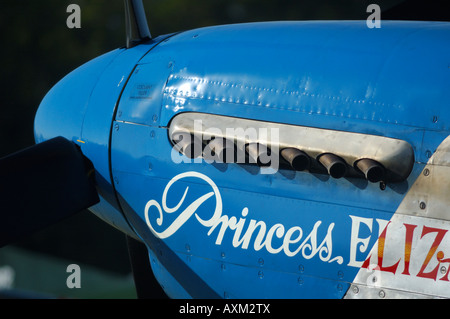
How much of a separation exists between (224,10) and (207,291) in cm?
722

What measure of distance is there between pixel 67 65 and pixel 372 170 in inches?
316

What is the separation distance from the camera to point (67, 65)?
10.3 meters

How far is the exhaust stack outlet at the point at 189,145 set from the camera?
380 cm

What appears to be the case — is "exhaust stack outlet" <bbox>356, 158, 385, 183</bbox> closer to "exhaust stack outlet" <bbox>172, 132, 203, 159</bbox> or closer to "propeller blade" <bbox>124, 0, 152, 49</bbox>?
"exhaust stack outlet" <bbox>172, 132, 203, 159</bbox>

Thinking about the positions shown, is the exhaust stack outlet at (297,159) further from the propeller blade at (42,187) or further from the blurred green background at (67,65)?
the blurred green background at (67,65)

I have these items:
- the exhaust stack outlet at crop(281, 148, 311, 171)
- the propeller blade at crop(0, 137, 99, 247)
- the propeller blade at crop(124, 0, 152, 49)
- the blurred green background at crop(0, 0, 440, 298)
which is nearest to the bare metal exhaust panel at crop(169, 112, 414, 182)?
the exhaust stack outlet at crop(281, 148, 311, 171)

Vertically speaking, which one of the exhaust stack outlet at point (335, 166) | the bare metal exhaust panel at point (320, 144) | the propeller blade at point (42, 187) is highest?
the bare metal exhaust panel at point (320, 144)

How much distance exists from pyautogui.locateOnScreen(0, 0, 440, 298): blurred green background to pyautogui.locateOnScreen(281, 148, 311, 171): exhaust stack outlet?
6758mm

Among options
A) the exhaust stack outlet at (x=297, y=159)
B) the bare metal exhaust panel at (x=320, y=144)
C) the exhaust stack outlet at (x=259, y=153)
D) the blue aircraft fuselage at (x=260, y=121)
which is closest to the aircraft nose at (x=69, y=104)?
the blue aircraft fuselage at (x=260, y=121)

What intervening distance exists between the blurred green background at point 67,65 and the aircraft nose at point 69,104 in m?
5.55

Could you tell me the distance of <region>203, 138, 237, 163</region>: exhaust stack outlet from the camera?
369 centimetres

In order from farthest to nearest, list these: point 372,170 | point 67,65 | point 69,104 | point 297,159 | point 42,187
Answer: point 67,65
point 69,104
point 42,187
point 297,159
point 372,170

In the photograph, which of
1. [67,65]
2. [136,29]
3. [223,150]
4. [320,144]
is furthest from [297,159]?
[67,65]

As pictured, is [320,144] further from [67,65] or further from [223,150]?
[67,65]
